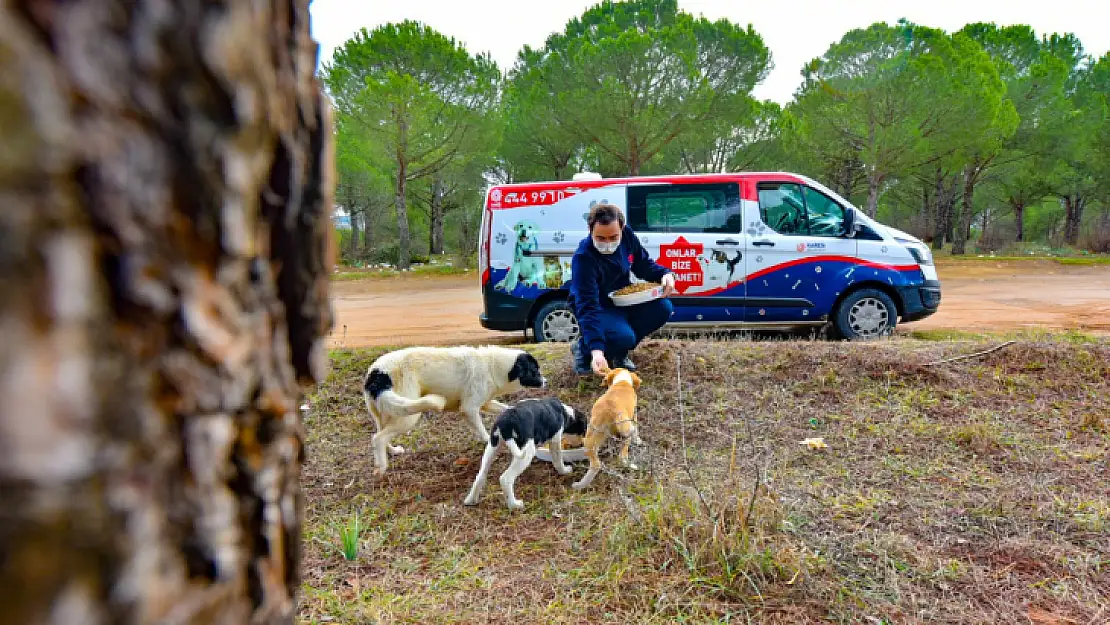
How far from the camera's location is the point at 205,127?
63 cm

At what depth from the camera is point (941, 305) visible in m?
12.2

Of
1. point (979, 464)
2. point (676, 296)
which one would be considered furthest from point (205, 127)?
point (676, 296)

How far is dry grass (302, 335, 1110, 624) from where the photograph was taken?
2311 millimetres

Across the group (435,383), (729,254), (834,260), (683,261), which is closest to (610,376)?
(435,383)

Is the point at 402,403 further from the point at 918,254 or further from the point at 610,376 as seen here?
the point at 918,254

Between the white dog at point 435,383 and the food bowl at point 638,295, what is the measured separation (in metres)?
1.12

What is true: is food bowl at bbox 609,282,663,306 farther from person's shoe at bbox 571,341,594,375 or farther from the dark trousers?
person's shoe at bbox 571,341,594,375

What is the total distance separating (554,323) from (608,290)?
2.87 metres

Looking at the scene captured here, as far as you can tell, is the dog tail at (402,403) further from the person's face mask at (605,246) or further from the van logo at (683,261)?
the van logo at (683,261)

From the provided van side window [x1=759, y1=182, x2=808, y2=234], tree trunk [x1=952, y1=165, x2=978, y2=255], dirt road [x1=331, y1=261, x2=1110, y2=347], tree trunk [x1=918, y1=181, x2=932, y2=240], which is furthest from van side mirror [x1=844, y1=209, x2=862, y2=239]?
tree trunk [x1=918, y1=181, x2=932, y2=240]

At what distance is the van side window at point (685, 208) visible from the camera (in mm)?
7512

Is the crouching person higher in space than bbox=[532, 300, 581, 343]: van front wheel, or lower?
higher

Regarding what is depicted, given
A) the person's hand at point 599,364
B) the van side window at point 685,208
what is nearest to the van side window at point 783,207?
the van side window at point 685,208

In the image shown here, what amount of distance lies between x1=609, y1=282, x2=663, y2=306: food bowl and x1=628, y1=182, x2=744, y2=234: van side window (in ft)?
9.66
